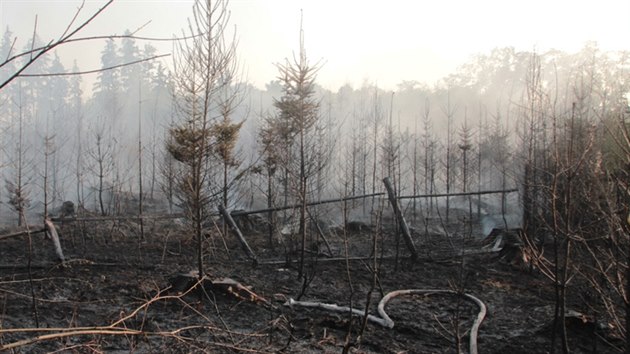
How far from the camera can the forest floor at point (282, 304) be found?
496 cm

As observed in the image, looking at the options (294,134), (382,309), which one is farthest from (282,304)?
(294,134)

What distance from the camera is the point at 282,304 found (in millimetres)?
6859

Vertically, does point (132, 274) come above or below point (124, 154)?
below

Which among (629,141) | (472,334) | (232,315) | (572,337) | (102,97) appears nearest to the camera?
(629,141)

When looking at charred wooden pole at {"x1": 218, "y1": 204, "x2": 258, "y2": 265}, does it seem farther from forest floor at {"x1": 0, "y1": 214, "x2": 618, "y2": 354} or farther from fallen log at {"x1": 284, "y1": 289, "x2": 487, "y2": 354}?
fallen log at {"x1": 284, "y1": 289, "x2": 487, "y2": 354}

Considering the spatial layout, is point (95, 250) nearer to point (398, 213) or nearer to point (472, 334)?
point (398, 213)

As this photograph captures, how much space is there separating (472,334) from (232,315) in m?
3.21

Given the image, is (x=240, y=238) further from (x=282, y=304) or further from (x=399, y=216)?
(x=399, y=216)

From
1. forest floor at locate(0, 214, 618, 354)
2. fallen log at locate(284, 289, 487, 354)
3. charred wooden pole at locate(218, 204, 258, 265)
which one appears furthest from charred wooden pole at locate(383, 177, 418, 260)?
charred wooden pole at locate(218, 204, 258, 265)

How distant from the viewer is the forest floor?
16.3 feet

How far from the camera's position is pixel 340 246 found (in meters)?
13.8

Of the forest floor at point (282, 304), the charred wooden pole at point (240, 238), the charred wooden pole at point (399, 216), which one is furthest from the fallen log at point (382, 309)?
the charred wooden pole at point (240, 238)

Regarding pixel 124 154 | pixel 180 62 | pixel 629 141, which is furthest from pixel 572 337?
pixel 124 154

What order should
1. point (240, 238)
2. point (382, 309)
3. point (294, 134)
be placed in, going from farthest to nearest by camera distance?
point (294, 134)
point (240, 238)
point (382, 309)
